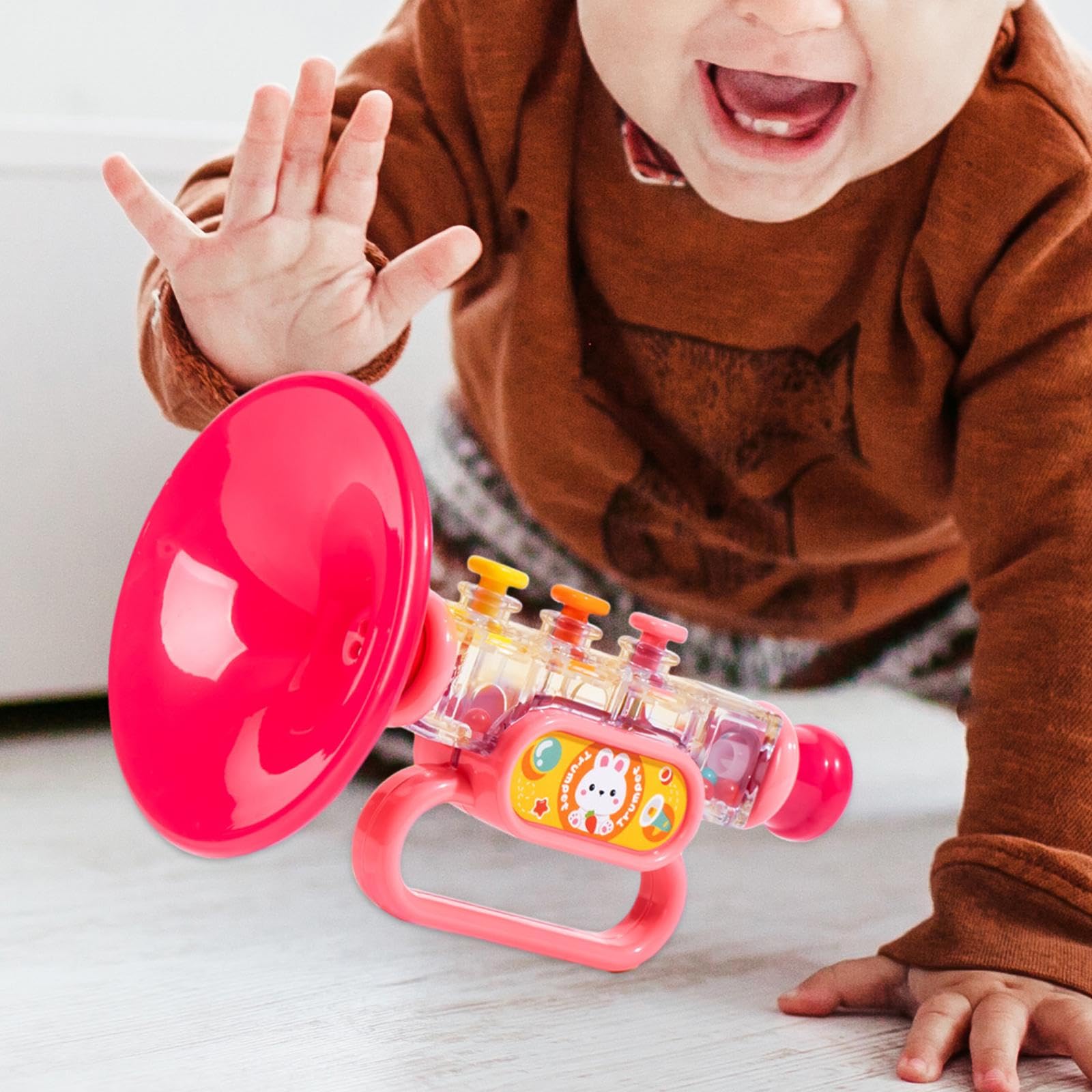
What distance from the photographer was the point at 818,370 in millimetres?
780

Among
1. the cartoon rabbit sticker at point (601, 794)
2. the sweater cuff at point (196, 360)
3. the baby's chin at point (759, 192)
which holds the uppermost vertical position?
the baby's chin at point (759, 192)

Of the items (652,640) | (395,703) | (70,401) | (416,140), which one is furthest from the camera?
(70,401)

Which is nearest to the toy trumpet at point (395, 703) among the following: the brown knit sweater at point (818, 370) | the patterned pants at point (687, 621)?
the brown knit sweater at point (818, 370)

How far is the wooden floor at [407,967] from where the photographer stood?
487 mm

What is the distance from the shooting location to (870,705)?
1.17 meters

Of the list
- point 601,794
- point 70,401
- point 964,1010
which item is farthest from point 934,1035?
point 70,401

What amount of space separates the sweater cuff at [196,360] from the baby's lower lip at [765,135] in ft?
0.53

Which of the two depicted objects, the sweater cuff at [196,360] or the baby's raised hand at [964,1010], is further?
the sweater cuff at [196,360]

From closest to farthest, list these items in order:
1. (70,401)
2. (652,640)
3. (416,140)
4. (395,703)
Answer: (395,703), (652,640), (416,140), (70,401)

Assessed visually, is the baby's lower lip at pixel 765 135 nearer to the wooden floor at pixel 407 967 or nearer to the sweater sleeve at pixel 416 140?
the sweater sleeve at pixel 416 140

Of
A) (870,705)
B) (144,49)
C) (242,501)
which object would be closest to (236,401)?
(242,501)

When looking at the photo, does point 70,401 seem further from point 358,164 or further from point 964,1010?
point 964,1010

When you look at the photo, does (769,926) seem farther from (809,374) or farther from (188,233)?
(188,233)

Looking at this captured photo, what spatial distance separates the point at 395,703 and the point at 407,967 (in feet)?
0.60
